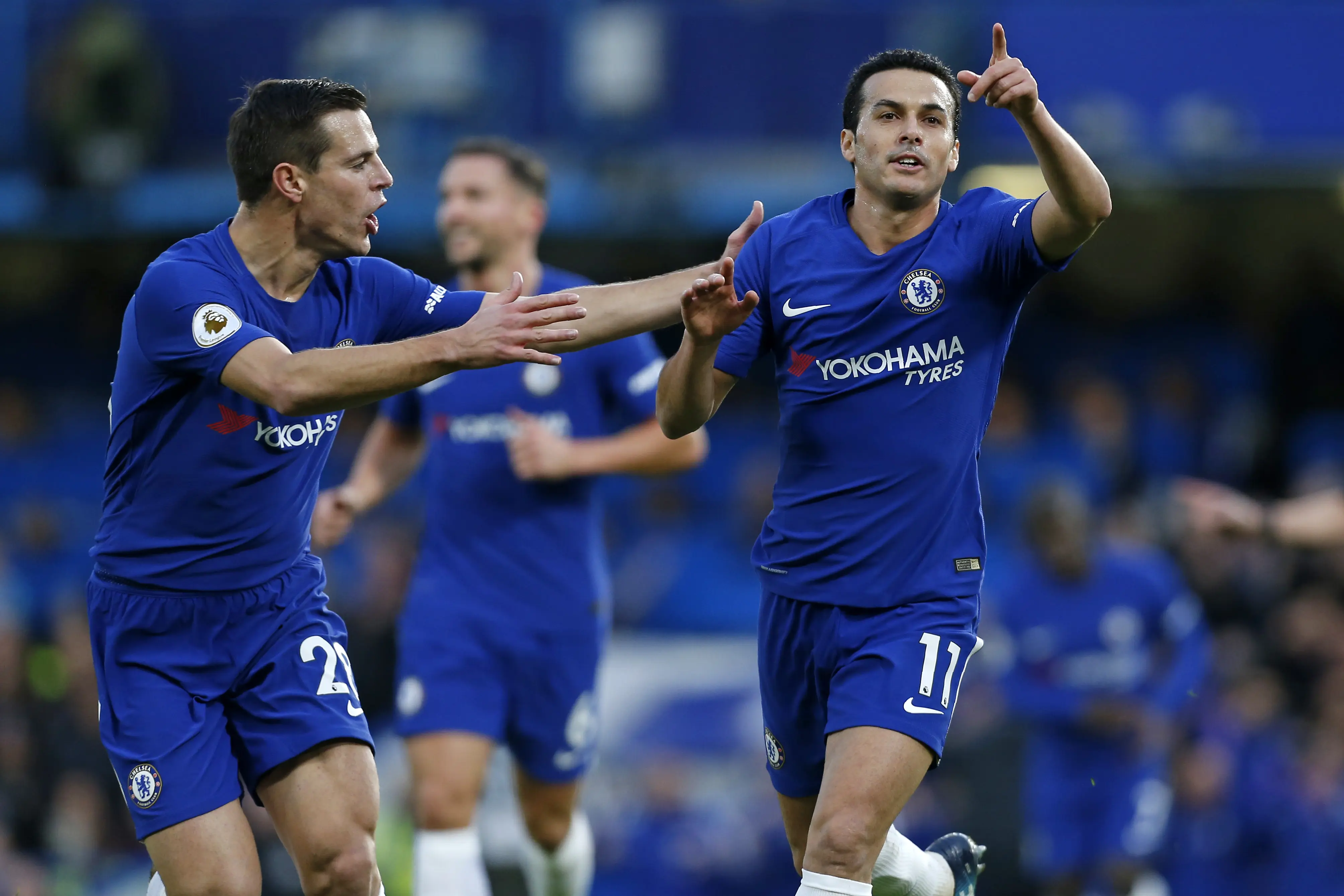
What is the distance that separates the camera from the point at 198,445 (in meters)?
4.71

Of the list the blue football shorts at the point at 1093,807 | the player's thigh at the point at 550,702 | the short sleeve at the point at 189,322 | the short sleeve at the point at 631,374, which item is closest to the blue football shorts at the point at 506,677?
the player's thigh at the point at 550,702

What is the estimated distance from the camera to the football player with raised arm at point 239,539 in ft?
15.1

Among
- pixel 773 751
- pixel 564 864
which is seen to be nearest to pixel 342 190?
pixel 773 751

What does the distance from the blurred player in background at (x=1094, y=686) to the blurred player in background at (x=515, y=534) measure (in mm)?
3281

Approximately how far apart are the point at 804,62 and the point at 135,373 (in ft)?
34.4

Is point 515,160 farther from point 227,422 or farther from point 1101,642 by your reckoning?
point 1101,642

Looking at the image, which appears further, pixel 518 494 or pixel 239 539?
pixel 518 494

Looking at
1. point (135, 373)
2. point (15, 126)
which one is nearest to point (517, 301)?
point (135, 373)

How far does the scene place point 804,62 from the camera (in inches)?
563

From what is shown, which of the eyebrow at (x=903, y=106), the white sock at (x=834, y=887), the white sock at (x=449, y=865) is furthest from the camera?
the white sock at (x=449, y=865)

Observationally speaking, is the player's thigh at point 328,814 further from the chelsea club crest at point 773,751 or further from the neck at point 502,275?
the neck at point 502,275

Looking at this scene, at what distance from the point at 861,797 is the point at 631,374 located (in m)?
2.78

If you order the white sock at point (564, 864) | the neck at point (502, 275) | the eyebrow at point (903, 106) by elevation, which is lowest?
the white sock at point (564, 864)

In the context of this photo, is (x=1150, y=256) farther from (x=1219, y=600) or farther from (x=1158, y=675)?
(x=1158, y=675)
